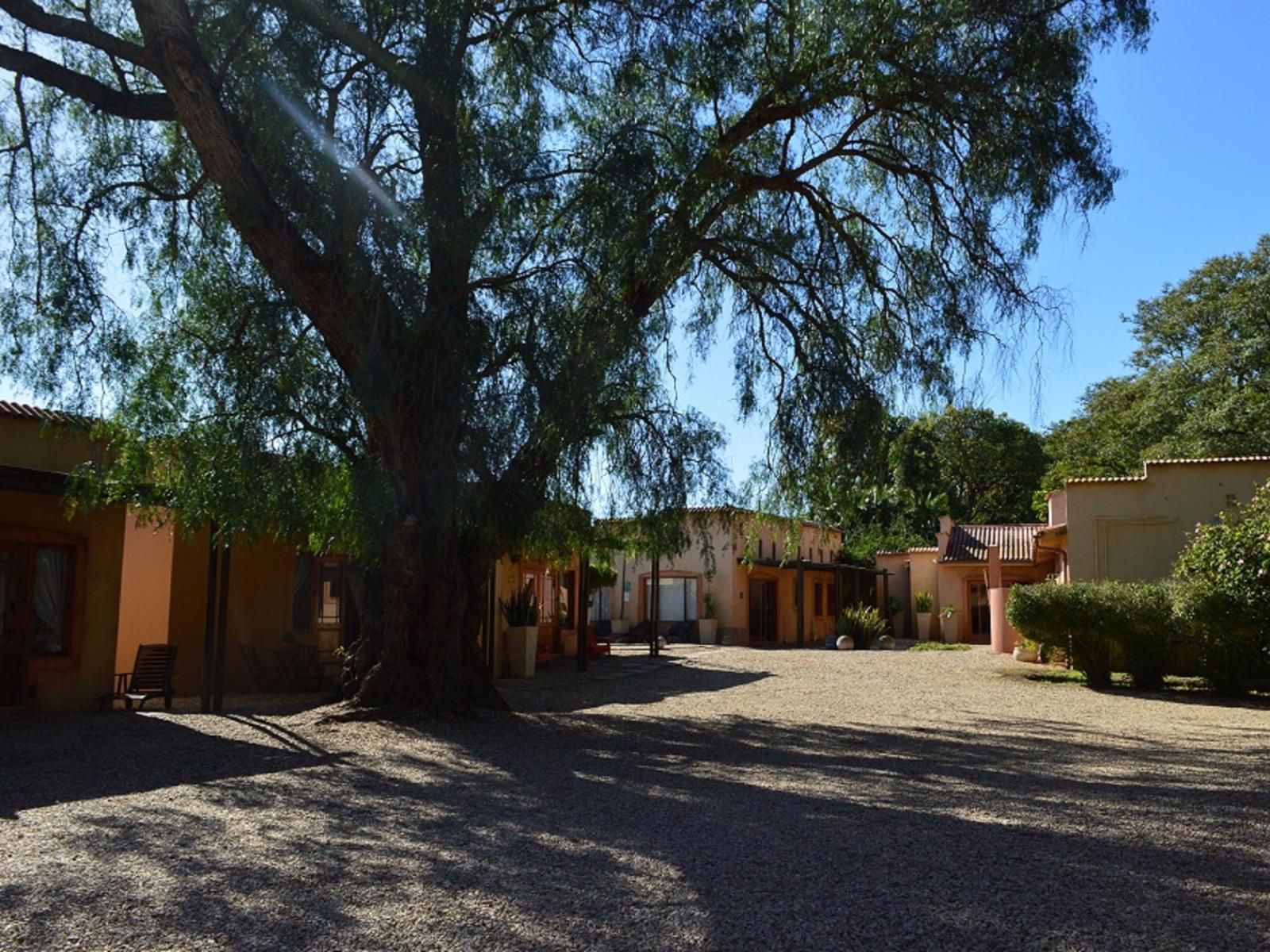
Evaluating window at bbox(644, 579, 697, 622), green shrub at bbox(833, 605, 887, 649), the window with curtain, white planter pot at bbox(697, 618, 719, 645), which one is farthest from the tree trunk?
window at bbox(644, 579, 697, 622)

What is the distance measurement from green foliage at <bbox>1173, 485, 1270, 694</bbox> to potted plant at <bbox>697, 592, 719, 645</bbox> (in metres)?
18.4

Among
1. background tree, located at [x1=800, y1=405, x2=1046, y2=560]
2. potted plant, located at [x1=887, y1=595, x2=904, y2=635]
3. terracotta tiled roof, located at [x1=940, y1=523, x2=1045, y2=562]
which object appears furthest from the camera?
potted plant, located at [x1=887, y1=595, x2=904, y2=635]

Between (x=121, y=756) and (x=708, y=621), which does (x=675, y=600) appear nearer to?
(x=708, y=621)

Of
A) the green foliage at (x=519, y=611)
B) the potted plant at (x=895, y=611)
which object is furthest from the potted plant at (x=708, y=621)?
the green foliage at (x=519, y=611)

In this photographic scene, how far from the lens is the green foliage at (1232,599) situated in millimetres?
15789

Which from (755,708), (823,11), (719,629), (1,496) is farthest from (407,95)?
(719,629)

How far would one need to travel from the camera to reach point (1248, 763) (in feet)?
32.0

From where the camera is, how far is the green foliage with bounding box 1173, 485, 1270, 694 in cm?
1579

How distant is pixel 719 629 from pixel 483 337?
2544cm

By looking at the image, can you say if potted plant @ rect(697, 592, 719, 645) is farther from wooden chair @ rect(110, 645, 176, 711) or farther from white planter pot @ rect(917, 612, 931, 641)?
wooden chair @ rect(110, 645, 176, 711)

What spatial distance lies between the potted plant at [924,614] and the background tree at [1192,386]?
21.3 ft

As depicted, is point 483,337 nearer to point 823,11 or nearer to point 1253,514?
point 823,11

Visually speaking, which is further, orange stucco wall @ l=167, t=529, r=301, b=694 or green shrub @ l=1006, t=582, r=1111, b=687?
green shrub @ l=1006, t=582, r=1111, b=687

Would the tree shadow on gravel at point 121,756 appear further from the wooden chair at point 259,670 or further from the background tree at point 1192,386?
the background tree at point 1192,386
